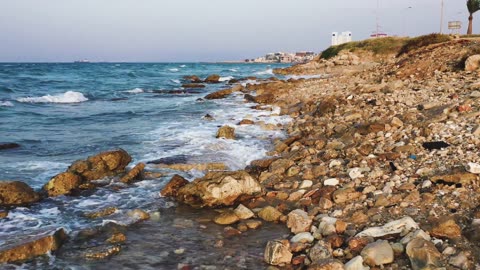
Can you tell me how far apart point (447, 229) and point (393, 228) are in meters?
0.64

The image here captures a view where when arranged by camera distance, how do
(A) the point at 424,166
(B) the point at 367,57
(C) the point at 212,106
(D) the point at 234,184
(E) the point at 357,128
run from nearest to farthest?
1. (A) the point at 424,166
2. (D) the point at 234,184
3. (E) the point at 357,128
4. (C) the point at 212,106
5. (B) the point at 367,57

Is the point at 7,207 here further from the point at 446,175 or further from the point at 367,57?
the point at 367,57

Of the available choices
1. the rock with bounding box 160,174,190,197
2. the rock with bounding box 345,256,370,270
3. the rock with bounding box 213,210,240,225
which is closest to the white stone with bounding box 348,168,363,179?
the rock with bounding box 213,210,240,225

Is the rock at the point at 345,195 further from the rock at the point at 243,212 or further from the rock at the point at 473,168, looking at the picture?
the rock at the point at 473,168

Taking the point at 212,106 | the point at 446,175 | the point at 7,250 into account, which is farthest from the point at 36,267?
the point at 212,106

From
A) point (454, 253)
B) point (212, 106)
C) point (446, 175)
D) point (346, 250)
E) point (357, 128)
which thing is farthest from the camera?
point (212, 106)

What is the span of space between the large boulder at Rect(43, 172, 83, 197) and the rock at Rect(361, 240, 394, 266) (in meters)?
6.02

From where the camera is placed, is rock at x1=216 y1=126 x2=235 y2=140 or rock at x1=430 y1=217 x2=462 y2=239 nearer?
rock at x1=430 y1=217 x2=462 y2=239

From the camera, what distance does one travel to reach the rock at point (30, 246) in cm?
530

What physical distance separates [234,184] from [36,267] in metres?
3.57

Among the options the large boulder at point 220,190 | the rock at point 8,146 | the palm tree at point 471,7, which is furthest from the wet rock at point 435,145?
the palm tree at point 471,7

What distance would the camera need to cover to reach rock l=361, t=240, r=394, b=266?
4.69 meters

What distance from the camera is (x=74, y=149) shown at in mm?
11930

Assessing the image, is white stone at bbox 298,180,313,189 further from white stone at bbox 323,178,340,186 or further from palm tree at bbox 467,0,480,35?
palm tree at bbox 467,0,480,35
